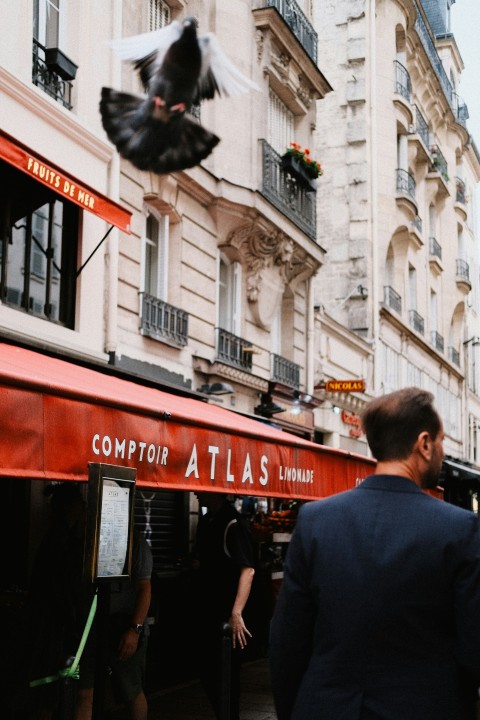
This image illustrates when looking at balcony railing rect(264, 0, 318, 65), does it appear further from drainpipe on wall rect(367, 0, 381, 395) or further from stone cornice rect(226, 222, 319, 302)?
drainpipe on wall rect(367, 0, 381, 395)

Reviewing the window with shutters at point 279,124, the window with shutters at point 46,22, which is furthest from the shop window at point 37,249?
the window with shutters at point 279,124

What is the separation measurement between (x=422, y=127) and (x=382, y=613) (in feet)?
109

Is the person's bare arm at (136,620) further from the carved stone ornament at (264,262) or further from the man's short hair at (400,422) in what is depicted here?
the carved stone ornament at (264,262)

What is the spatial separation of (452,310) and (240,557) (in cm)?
3388

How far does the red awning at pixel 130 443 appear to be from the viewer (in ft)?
14.6

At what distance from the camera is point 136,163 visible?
25.7 ft

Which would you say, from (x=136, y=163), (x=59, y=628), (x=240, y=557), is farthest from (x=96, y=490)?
(x=136, y=163)

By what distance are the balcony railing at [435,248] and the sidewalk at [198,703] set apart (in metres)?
27.5

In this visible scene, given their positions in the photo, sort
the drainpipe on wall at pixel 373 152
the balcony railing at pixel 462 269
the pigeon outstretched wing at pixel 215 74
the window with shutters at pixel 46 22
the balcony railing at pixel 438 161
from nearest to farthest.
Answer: the pigeon outstretched wing at pixel 215 74
the window with shutters at pixel 46 22
the drainpipe on wall at pixel 373 152
the balcony railing at pixel 438 161
the balcony railing at pixel 462 269

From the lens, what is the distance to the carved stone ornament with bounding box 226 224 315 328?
1641cm

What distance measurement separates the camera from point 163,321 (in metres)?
13.8

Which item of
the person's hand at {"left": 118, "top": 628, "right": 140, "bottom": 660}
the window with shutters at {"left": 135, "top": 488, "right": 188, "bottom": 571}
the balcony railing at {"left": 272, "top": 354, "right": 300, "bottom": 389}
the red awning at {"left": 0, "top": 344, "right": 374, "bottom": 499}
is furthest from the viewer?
the balcony railing at {"left": 272, "top": 354, "right": 300, "bottom": 389}

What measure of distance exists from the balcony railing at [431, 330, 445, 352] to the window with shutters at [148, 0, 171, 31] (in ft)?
75.6

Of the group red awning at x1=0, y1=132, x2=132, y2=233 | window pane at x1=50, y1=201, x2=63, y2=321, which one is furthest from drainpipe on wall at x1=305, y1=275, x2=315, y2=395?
red awning at x1=0, y1=132, x2=132, y2=233
